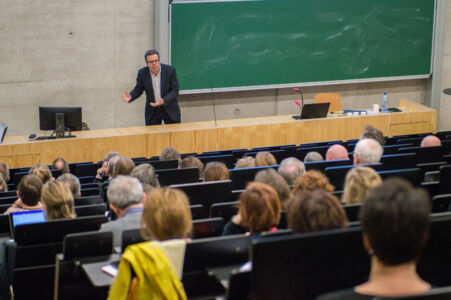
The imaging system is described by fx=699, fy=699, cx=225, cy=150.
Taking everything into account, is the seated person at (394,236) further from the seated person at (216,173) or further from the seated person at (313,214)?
→ the seated person at (216,173)

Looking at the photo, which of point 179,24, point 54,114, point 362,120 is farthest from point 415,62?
point 54,114

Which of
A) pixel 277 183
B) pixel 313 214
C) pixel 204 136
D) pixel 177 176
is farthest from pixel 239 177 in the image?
pixel 204 136

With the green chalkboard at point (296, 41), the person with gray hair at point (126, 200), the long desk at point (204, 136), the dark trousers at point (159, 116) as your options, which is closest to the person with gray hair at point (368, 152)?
the person with gray hair at point (126, 200)

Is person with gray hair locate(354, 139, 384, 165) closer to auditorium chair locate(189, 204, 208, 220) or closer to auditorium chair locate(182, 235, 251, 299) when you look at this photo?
auditorium chair locate(189, 204, 208, 220)

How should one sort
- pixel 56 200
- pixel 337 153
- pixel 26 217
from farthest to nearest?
pixel 337 153 < pixel 26 217 < pixel 56 200

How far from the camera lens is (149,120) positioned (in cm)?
1102

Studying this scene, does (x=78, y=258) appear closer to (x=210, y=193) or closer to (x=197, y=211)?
(x=197, y=211)

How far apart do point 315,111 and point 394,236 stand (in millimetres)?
9375

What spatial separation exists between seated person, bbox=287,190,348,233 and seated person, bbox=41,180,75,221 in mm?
2187

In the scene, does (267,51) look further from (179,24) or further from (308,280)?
(308,280)

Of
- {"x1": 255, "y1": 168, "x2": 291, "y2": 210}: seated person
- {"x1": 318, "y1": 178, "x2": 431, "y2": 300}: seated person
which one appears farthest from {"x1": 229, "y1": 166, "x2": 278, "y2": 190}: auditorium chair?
{"x1": 318, "y1": 178, "x2": 431, "y2": 300}: seated person

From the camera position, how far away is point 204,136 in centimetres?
1066

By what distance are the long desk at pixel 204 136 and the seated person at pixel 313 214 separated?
7.05 m

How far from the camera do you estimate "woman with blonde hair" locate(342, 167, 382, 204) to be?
4.50 meters
